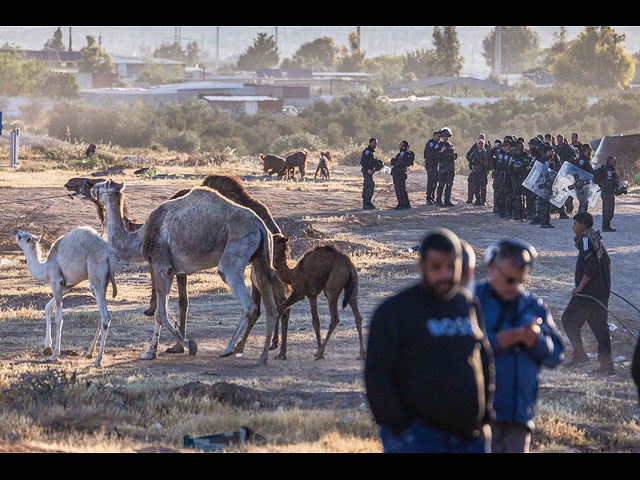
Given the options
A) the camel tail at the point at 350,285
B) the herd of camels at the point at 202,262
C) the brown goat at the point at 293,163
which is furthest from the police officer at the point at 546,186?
the camel tail at the point at 350,285

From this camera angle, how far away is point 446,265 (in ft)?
16.6

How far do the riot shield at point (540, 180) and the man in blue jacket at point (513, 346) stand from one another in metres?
19.3

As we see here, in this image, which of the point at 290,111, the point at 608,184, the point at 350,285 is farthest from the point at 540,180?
the point at 290,111

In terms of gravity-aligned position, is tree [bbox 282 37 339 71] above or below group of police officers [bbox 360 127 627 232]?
above

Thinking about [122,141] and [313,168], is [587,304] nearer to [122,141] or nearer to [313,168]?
[313,168]

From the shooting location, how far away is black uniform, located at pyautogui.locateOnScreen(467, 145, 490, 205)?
1147 inches

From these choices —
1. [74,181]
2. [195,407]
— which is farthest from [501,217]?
[195,407]

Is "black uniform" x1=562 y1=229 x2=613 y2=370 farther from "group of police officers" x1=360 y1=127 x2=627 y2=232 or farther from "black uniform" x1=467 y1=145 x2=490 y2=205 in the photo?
"black uniform" x1=467 y1=145 x2=490 y2=205

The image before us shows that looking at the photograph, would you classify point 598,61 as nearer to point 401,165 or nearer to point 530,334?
point 401,165

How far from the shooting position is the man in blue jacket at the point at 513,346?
616 centimetres

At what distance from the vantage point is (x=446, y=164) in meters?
29.4

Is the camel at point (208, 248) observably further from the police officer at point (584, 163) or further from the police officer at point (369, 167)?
the police officer at point (369, 167)

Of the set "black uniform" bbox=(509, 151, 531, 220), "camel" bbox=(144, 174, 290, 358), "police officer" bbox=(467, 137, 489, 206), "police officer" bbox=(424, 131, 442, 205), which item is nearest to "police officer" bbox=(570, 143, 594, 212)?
"black uniform" bbox=(509, 151, 531, 220)

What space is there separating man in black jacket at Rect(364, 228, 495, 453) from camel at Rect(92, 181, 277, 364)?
724 centimetres
